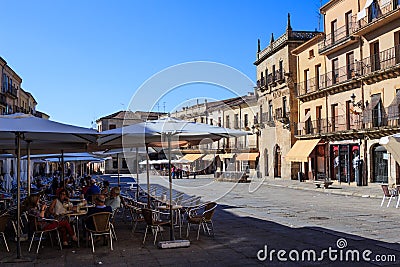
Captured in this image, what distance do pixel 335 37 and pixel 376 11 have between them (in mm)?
5008

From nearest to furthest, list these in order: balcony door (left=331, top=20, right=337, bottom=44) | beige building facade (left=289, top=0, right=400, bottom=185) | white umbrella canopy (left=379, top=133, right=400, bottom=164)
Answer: white umbrella canopy (left=379, top=133, right=400, bottom=164) → beige building facade (left=289, top=0, right=400, bottom=185) → balcony door (left=331, top=20, right=337, bottom=44)

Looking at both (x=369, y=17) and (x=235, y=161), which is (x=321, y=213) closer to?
(x=369, y=17)

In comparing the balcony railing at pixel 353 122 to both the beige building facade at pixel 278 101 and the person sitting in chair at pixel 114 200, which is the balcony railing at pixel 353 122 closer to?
the beige building facade at pixel 278 101

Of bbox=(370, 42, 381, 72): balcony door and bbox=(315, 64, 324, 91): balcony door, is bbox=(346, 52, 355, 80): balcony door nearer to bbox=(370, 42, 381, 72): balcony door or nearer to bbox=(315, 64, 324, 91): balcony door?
Result: bbox=(370, 42, 381, 72): balcony door

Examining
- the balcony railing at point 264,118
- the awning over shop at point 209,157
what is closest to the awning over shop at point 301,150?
the balcony railing at point 264,118

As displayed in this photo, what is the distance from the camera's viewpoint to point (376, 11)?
27.2m

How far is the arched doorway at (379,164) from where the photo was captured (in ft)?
87.6

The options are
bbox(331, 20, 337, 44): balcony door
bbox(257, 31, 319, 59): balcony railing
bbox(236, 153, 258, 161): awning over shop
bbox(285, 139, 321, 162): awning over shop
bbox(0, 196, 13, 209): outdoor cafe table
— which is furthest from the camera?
bbox(236, 153, 258, 161): awning over shop

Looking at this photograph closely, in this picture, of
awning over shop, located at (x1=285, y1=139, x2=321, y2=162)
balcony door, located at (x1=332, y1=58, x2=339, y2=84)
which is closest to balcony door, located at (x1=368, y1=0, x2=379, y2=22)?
balcony door, located at (x1=332, y1=58, x2=339, y2=84)

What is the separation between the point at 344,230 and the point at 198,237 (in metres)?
3.60

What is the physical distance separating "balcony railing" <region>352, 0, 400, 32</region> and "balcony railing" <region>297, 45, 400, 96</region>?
82.2 inches

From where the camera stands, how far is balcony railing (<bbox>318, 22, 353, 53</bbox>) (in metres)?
30.6

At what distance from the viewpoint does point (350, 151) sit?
99.8 feet

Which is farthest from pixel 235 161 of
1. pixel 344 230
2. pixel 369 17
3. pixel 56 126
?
pixel 56 126
